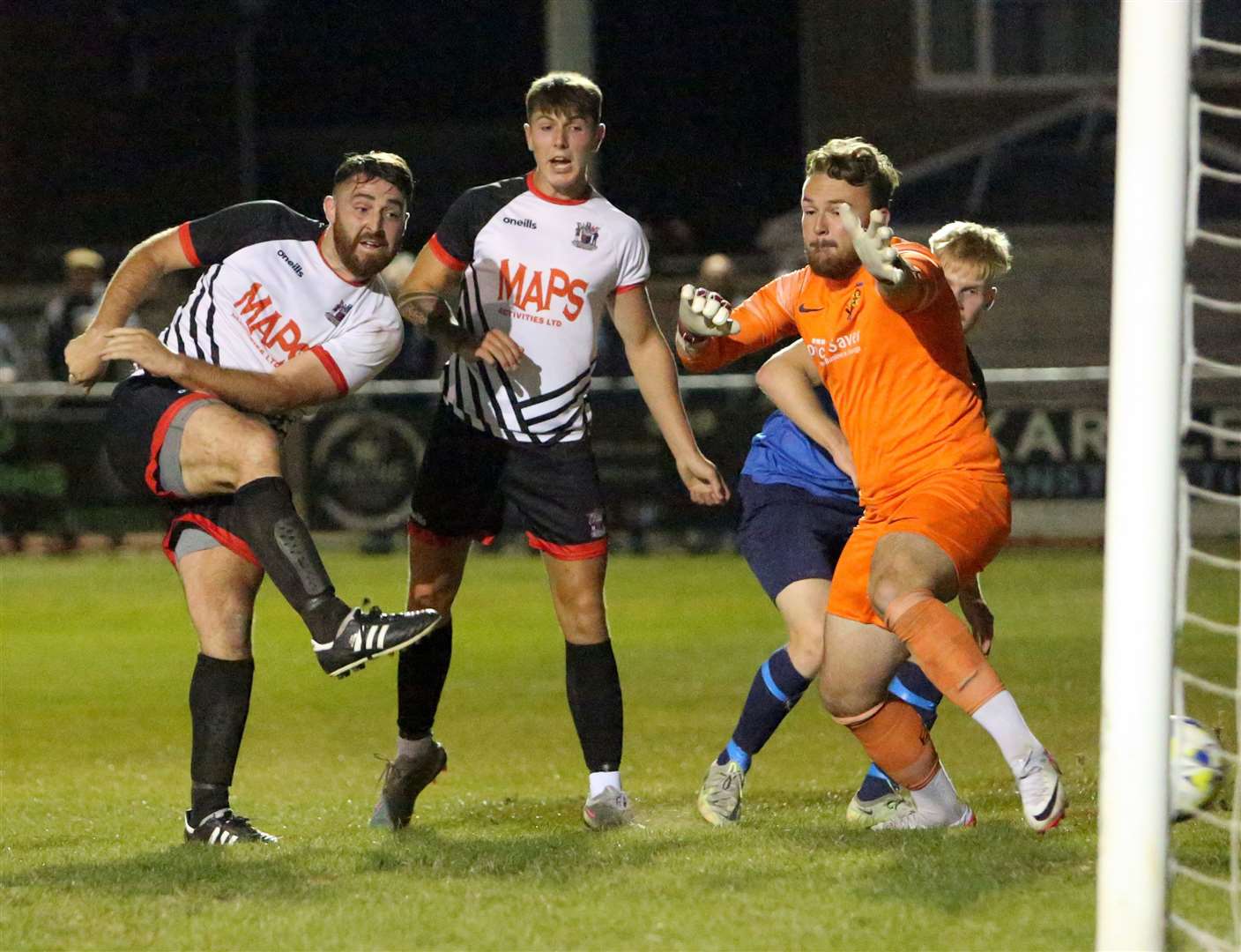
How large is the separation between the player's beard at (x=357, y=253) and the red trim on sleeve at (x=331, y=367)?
11.8 inches

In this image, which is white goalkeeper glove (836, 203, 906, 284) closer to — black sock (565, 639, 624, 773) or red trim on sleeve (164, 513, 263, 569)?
black sock (565, 639, 624, 773)

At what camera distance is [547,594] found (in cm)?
1355

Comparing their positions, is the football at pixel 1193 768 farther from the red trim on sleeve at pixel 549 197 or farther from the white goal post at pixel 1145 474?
the red trim on sleeve at pixel 549 197

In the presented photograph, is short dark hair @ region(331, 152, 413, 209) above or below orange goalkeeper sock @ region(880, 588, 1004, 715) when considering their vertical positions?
above

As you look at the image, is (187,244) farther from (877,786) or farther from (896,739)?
(877,786)

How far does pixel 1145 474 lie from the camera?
4043 millimetres

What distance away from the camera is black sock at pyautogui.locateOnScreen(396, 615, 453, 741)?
21.1 feet

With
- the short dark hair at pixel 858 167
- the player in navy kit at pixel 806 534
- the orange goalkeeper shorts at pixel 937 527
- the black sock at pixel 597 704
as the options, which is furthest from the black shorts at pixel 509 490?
the short dark hair at pixel 858 167

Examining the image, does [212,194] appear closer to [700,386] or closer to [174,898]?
[700,386]

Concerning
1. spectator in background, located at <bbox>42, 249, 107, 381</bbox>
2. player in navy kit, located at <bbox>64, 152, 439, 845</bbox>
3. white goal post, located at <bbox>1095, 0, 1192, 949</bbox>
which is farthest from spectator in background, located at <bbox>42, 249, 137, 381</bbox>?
white goal post, located at <bbox>1095, 0, 1192, 949</bbox>

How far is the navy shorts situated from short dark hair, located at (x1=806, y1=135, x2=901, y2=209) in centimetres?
114

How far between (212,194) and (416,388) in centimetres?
2531

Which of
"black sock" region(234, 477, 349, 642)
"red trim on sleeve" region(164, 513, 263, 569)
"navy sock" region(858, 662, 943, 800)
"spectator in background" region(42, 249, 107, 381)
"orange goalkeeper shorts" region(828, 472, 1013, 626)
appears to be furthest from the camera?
"spectator in background" region(42, 249, 107, 381)

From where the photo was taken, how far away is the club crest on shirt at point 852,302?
5.71 metres
